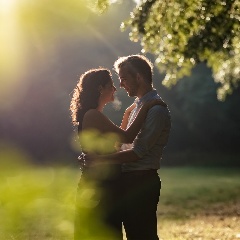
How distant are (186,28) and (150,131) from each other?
539 centimetres

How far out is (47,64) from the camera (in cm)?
4100

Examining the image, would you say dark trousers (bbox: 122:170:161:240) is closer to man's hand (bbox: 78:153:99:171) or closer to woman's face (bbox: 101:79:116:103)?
man's hand (bbox: 78:153:99:171)

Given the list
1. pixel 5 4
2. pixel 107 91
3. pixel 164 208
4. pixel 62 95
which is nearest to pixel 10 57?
pixel 62 95

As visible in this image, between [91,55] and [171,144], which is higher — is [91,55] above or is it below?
above

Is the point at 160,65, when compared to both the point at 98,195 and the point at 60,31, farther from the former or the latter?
the point at 60,31

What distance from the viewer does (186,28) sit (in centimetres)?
981

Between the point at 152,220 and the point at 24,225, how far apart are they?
766 centimetres

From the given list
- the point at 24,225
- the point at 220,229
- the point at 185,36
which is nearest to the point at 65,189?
the point at 24,225

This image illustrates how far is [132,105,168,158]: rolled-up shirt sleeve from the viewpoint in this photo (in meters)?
4.74

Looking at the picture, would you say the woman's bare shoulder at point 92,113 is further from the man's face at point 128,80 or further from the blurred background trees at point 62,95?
the blurred background trees at point 62,95

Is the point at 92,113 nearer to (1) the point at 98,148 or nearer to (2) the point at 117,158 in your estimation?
(1) the point at 98,148

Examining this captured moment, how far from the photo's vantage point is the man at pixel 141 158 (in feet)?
15.6

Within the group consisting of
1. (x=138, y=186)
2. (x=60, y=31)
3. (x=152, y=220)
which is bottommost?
(x=152, y=220)

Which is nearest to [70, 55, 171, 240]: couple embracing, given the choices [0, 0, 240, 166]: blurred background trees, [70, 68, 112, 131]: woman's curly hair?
[70, 68, 112, 131]: woman's curly hair
